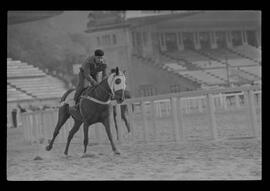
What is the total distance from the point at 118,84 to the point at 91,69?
0.51 m

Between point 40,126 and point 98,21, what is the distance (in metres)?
1.52

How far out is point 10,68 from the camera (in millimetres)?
7008

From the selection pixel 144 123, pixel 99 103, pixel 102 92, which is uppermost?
pixel 102 92

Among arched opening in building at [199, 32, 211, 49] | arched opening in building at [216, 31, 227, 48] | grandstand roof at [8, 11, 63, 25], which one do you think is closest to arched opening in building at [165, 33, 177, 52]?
arched opening in building at [199, 32, 211, 49]

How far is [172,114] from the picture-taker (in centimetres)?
689

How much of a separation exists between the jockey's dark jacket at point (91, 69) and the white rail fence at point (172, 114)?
56 centimetres

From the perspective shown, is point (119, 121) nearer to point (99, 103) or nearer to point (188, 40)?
point (99, 103)

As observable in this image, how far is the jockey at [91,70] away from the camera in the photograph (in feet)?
21.4

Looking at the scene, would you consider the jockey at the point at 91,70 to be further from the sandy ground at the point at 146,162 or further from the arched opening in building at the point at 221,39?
the arched opening in building at the point at 221,39

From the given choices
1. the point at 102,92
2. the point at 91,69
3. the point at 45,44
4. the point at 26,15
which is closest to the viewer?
the point at 102,92

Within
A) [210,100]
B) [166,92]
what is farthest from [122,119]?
[210,100]

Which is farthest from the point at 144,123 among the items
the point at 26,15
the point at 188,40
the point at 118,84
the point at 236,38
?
the point at 26,15

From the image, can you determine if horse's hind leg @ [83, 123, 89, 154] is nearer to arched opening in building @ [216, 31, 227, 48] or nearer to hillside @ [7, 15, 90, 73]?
hillside @ [7, 15, 90, 73]

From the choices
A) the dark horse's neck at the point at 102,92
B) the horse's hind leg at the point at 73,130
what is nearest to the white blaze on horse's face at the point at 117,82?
the dark horse's neck at the point at 102,92
